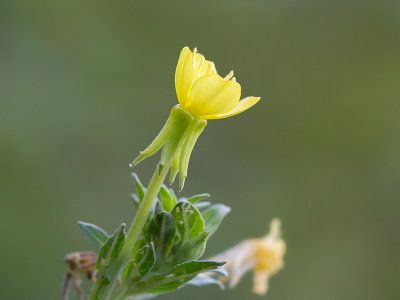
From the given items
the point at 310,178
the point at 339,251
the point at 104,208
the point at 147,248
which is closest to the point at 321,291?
the point at 339,251

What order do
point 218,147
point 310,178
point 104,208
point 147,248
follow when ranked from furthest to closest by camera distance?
1. point 310,178
2. point 218,147
3. point 104,208
4. point 147,248

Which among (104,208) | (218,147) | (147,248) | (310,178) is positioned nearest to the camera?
(147,248)

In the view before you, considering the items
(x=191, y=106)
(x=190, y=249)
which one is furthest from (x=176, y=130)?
(x=190, y=249)

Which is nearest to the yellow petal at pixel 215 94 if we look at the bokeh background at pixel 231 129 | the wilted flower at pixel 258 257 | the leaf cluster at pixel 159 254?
the leaf cluster at pixel 159 254

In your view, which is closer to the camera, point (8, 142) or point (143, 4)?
point (8, 142)

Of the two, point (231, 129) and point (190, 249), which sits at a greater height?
point (231, 129)

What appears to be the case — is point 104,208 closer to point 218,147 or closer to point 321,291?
point 218,147

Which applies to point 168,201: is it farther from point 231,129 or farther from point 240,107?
point 231,129
